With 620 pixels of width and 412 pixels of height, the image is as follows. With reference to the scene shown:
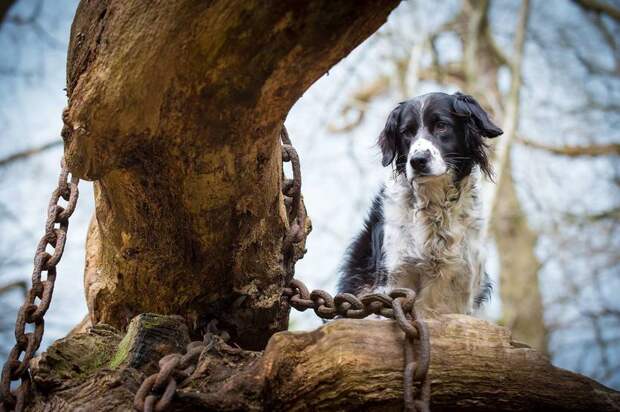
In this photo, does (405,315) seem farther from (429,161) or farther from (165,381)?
(429,161)

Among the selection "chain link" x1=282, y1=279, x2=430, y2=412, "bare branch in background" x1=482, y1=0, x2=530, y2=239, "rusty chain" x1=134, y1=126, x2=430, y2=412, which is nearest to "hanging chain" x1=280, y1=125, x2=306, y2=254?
"rusty chain" x1=134, y1=126, x2=430, y2=412

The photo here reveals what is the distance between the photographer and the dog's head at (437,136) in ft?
15.4

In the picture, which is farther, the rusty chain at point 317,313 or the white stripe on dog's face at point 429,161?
the white stripe on dog's face at point 429,161

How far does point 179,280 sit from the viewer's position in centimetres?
310

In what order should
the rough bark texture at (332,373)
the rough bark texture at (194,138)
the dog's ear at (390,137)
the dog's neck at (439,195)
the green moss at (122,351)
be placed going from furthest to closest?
the dog's ear at (390,137) → the dog's neck at (439,195) → the green moss at (122,351) → the rough bark texture at (332,373) → the rough bark texture at (194,138)

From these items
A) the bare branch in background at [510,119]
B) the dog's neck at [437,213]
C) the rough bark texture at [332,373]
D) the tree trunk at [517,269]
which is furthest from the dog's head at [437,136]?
the tree trunk at [517,269]

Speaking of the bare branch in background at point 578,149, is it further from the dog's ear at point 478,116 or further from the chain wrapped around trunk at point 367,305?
the chain wrapped around trunk at point 367,305

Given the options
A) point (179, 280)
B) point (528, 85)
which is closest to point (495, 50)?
point (528, 85)

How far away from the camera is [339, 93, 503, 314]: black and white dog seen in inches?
186

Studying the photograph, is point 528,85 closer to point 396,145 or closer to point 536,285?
point 536,285

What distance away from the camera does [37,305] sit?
267cm

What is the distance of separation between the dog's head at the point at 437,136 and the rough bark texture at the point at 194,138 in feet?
5.88

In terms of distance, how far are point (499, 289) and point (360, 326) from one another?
969cm

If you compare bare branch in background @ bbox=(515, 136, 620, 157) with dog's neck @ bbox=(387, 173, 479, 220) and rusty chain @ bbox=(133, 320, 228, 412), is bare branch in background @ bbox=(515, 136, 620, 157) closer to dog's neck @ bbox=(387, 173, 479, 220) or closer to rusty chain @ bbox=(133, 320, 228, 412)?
dog's neck @ bbox=(387, 173, 479, 220)
